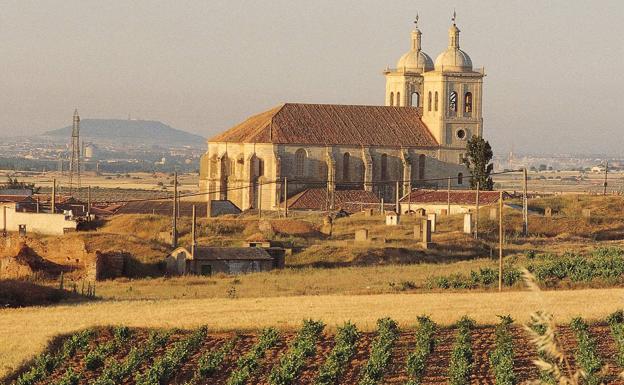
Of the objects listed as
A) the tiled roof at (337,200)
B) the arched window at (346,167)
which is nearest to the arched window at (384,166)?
the arched window at (346,167)

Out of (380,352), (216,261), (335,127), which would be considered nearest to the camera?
(380,352)

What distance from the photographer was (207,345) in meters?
27.7

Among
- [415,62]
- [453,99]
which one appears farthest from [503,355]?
[415,62]

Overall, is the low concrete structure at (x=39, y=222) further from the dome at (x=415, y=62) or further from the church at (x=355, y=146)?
the dome at (x=415, y=62)

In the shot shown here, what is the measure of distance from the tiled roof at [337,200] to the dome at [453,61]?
39.0 ft

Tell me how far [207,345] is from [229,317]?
10.5 ft

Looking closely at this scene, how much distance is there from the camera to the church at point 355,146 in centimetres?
8462

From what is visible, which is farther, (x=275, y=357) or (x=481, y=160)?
(x=481, y=160)

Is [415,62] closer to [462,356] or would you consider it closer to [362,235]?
[362,235]

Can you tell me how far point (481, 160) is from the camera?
85.9 m

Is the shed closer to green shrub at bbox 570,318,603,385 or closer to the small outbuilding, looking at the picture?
the small outbuilding

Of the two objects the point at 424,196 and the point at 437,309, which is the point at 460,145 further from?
the point at 437,309

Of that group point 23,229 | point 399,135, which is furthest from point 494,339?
point 399,135

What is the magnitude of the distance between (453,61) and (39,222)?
3899cm
